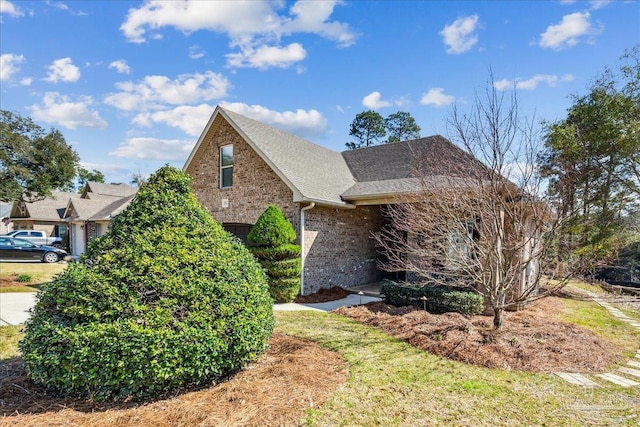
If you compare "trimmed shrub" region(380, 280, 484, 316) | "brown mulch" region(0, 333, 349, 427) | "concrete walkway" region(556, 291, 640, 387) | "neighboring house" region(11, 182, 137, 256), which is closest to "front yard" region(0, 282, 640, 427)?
"brown mulch" region(0, 333, 349, 427)

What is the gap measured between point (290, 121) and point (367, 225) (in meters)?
15.0

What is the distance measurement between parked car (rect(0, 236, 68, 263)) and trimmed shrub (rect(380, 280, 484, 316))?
20239 mm

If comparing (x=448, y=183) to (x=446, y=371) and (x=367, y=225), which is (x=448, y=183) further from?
(x=367, y=225)

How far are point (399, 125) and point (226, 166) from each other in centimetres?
2805

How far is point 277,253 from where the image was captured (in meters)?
10.0

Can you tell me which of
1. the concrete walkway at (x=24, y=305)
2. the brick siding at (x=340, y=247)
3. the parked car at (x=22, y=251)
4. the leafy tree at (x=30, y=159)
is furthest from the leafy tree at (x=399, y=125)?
the parked car at (x=22, y=251)

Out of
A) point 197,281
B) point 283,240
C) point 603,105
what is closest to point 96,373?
point 197,281

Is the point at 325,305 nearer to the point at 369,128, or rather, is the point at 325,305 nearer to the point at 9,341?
the point at 9,341

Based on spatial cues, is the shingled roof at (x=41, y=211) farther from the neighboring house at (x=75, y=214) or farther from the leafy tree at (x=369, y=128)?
the leafy tree at (x=369, y=128)

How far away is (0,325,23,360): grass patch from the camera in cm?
511

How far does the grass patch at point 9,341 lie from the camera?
5109mm

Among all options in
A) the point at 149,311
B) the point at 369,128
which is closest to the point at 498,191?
the point at 149,311

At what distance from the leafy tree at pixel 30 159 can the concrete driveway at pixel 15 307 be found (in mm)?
6602

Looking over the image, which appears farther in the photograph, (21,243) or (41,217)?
(41,217)
